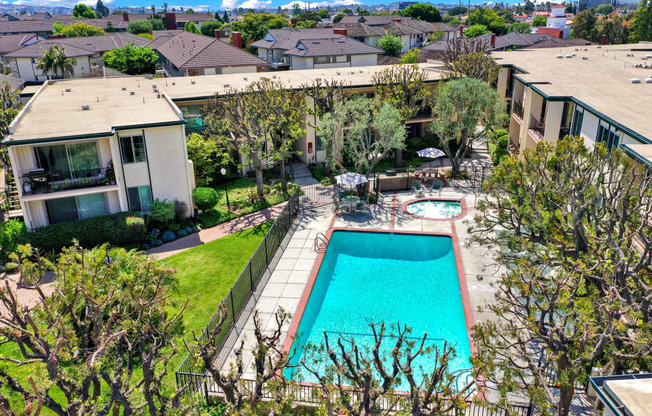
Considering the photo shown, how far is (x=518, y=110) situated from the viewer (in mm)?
35406

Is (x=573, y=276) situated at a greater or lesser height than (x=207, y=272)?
greater

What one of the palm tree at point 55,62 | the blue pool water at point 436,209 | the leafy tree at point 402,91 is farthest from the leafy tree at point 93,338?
the palm tree at point 55,62

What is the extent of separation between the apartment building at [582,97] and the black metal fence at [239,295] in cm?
1396

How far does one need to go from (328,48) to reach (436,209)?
34.7 meters

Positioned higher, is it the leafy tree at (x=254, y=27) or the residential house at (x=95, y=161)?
the leafy tree at (x=254, y=27)

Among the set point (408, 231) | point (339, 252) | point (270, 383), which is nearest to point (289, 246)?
point (339, 252)

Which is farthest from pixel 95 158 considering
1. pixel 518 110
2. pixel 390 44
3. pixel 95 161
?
pixel 390 44

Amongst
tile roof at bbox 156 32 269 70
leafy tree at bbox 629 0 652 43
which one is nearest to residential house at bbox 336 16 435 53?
leafy tree at bbox 629 0 652 43

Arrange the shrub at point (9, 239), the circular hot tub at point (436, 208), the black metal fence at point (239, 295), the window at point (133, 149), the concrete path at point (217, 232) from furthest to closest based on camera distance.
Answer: the circular hot tub at point (436, 208), the window at point (133, 149), the concrete path at point (217, 232), the shrub at point (9, 239), the black metal fence at point (239, 295)

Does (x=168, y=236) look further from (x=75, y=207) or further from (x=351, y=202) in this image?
(x=351, y=202)

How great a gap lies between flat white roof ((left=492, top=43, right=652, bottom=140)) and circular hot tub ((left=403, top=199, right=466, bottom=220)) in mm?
7616

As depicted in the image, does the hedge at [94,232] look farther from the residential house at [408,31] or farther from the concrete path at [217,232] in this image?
the residential house at [408,31]

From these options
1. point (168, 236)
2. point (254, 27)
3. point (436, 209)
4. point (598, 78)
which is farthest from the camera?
point (254, 27)

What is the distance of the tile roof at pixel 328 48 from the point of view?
57875 mm
